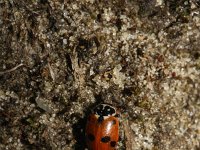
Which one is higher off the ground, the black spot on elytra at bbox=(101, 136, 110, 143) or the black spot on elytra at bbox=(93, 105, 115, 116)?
the black spot on elytra at bbox=(93, 105, 115, 116)

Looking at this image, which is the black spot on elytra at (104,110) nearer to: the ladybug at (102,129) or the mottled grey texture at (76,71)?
the ladybug at (102,129)

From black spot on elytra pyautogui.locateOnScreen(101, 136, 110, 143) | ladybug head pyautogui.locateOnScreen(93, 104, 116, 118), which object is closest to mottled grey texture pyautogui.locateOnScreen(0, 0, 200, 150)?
ladybug head pyautogui.locateOnScreen(93, 104, 116, 118)

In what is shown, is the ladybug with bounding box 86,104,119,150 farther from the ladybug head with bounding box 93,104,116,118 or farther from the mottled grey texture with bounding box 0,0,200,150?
the mottled grey texture with bounding box 0,0,200,150

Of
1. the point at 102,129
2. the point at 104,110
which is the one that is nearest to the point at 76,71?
the point at 104,110

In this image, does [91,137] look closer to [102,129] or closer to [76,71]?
[102,129]

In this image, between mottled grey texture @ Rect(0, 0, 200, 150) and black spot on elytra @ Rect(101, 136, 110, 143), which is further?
mottled grey texture @ Rect(0, 0, 200, 150)

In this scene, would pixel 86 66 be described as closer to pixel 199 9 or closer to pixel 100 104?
pixel 100 104

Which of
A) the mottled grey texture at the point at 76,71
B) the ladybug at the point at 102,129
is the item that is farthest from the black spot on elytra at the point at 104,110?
the mottled grey texture at the point at 76,71

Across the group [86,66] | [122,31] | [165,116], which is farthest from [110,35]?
[165,116]
